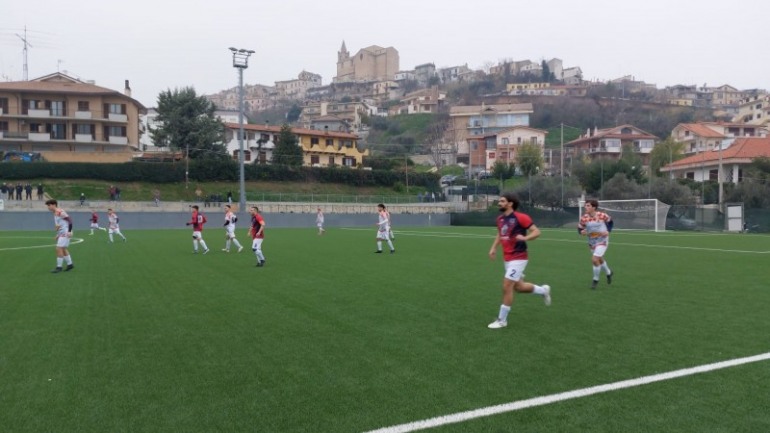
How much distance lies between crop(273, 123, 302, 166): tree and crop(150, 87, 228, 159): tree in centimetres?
732

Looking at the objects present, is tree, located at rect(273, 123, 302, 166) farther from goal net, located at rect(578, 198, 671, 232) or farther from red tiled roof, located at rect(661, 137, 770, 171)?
red tiled roof, located at rect(661, 137, 770, 171)

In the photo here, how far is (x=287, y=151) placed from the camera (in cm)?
7475

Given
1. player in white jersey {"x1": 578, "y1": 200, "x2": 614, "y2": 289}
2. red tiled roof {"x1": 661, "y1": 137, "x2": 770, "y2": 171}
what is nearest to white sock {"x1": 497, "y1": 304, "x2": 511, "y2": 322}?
player in white jersey {"x1": 578, "y1": 200, "x2": 614, "y2": 289}

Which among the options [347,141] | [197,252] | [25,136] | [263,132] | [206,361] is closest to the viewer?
[206,361]

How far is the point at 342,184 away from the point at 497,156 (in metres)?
36.3

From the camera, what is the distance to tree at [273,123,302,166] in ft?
243

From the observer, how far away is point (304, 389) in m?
5.76

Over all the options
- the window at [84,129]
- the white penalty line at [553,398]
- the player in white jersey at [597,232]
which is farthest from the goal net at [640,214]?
the window at [84,129]

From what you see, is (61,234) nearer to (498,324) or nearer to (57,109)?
(498,324)

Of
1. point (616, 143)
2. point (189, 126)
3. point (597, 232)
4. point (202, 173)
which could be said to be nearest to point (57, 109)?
point (189, 126)

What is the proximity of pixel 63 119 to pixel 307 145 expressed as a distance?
30.6 meters

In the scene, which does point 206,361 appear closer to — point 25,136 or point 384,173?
point 384,173

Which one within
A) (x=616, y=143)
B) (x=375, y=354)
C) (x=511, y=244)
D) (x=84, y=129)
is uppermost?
(x=84, y=129)

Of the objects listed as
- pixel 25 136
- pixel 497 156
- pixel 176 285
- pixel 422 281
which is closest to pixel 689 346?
pixel 422 281
